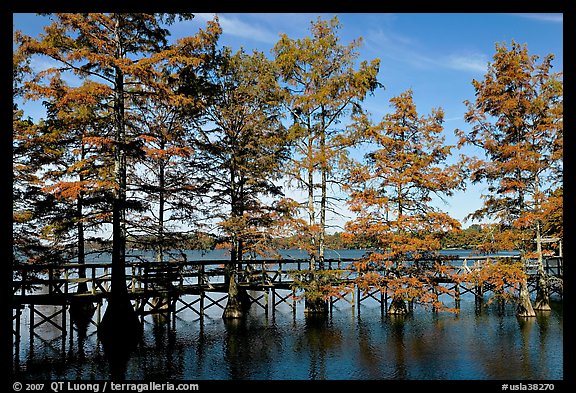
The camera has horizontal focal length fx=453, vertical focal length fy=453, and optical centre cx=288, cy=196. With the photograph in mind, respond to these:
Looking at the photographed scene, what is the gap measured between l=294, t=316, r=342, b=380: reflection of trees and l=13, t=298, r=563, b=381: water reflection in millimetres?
36

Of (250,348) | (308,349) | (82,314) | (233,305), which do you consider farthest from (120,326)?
(308,349)

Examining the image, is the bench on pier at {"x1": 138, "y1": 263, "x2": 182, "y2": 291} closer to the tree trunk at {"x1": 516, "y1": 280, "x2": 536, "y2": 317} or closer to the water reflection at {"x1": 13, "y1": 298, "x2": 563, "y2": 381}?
the water reflection at {"x1": 13, "y1": 298, "x2": 563, "y2": 381}

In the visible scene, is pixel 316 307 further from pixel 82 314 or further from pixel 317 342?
pixel 82 314

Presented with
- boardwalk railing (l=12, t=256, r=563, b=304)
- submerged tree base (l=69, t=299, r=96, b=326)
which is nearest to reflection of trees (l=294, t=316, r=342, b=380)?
boardwalk railing (l=12, t=256, r=563, b=304)

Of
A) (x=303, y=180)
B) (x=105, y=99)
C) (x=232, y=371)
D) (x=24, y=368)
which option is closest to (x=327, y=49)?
(x=303, y=180)

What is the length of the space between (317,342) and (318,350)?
4.21ft

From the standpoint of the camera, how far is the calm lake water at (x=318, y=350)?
41.5 feet

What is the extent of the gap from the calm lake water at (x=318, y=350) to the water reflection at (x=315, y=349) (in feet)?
0.10

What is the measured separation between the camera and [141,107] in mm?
22297

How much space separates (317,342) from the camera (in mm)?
16766

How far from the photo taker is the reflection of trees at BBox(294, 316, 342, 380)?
1325 cm

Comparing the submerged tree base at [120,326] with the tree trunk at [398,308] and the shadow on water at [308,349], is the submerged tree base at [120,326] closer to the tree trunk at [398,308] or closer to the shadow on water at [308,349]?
the shadow on water at [308,349]

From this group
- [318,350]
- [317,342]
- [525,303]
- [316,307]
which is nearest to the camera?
[318,350]
